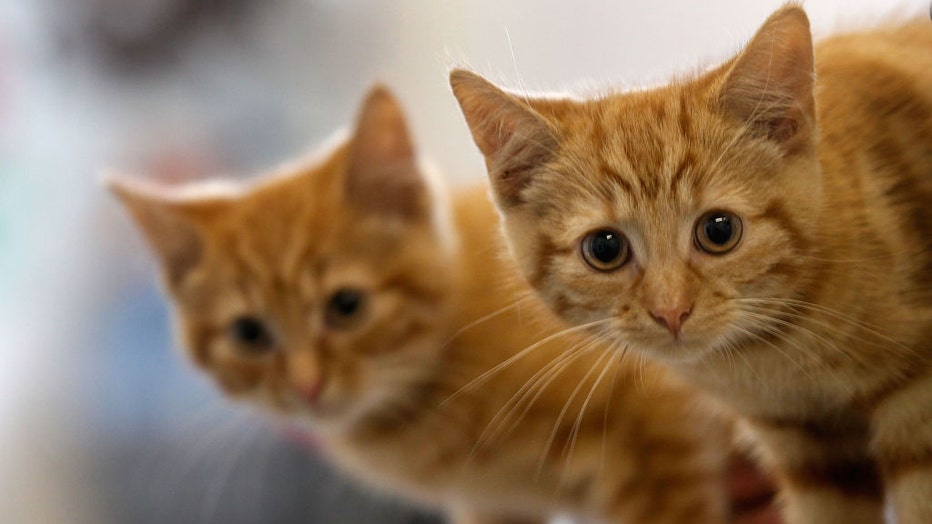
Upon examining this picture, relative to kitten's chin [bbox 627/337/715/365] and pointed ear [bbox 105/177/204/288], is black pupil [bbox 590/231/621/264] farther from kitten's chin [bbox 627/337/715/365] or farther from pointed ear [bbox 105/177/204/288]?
pointed ear [bbox 105/177/204/288]

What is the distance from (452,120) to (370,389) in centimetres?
59

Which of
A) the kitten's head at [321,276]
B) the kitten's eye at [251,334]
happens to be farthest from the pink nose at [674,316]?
the kitten's eye at [251,334]

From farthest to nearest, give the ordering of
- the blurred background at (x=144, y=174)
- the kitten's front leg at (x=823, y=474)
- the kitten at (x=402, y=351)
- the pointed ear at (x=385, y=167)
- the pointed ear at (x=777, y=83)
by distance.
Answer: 1. the blurred background at (x=144, y=174)
2. the pointed ear at (x=385, y=167)
3. the kitten at (x=402, y=351)
4. the kitten's front leg at (x=823, y=474)
5. the pointed ear at (x=777, y=83)

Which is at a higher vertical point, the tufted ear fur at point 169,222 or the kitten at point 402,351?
the tufted ear fur at point 169,222

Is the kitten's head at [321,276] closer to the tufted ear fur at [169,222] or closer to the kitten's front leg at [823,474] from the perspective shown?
the tufted ear fur at [169,222]

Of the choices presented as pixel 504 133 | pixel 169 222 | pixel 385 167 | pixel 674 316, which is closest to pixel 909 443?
pixel 674 316

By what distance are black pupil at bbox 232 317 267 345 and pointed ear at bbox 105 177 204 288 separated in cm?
13

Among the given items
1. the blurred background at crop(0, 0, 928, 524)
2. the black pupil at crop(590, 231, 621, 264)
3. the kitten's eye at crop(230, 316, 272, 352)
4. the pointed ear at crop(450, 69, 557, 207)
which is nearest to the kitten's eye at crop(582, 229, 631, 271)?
the black pupil at crop(590, 231, 621, 264)

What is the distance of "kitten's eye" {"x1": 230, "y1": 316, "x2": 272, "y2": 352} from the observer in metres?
1.33

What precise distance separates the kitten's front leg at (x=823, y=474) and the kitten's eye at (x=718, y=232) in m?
0.26

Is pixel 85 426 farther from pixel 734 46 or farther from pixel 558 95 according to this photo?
pixel 734 46

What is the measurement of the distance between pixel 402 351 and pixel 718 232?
59 cm

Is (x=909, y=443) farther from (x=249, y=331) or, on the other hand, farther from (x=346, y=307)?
(x=249, y=331)

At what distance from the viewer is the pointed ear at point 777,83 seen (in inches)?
31.1
